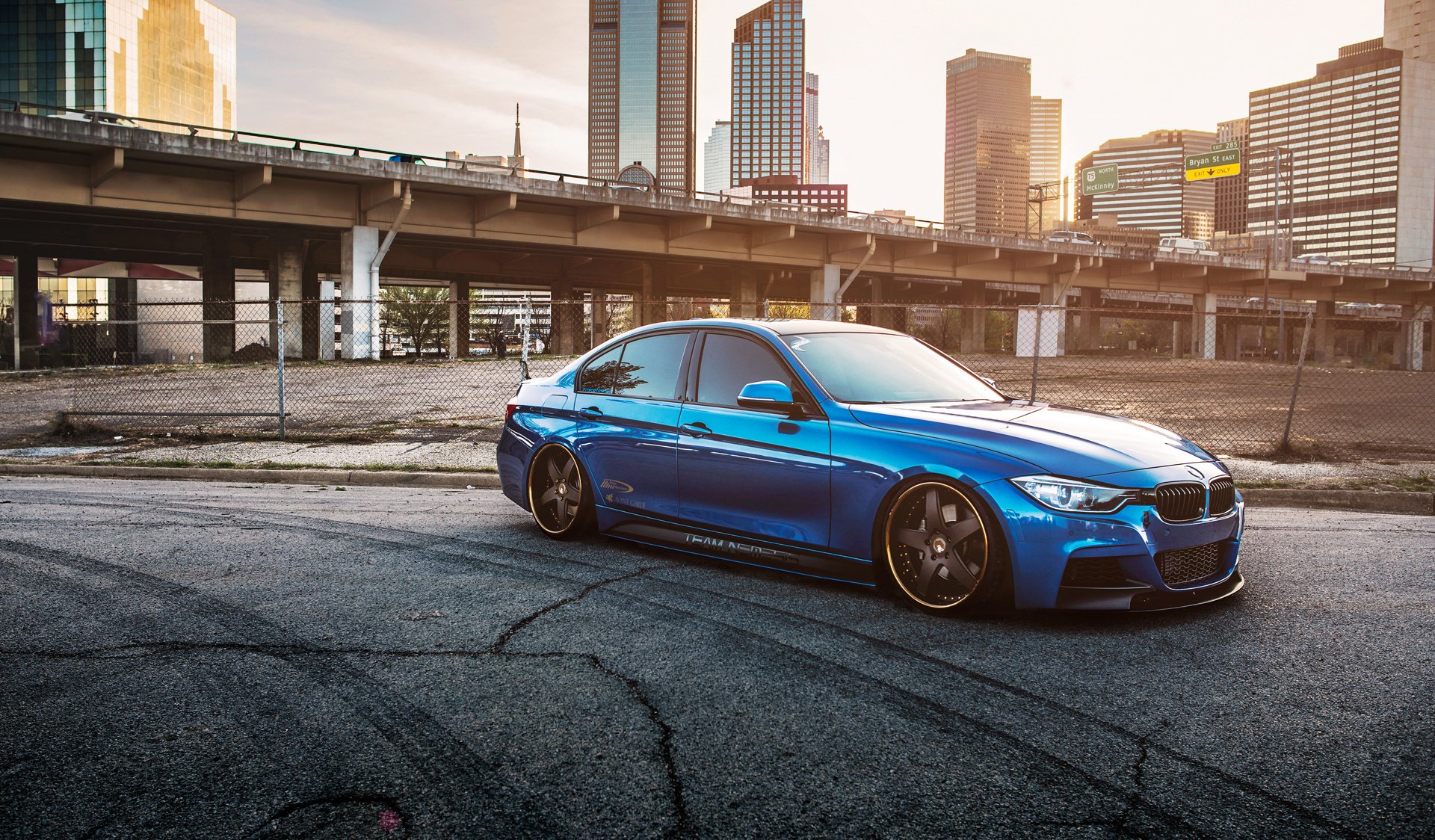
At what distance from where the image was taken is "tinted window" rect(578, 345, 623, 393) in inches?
254

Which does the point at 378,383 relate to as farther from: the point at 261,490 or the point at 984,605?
the point at 984,605

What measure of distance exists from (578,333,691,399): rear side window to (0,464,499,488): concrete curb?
366cm

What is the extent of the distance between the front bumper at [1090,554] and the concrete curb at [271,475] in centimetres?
650

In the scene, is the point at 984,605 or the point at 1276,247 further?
the point at 1276,247

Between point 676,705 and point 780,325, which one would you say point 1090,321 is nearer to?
point 780,325

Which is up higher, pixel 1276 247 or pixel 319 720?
pixel 1276 247

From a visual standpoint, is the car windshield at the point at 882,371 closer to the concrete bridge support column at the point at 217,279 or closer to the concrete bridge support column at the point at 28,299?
the concrete bridge support column at the point at 217,279

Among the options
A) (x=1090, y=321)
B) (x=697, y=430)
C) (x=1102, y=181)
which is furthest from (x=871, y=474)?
(x=1090, y=321)

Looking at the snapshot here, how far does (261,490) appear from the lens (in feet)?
30.6

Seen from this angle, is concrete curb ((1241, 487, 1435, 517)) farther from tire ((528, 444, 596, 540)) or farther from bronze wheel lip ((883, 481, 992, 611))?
tire ((528, 444, 596, 540))

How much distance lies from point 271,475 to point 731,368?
6.67m

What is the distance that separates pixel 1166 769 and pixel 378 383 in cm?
2089

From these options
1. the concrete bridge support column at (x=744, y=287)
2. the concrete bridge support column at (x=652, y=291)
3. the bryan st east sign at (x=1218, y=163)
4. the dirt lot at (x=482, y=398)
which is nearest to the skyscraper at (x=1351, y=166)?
the bryan st east sign at (x=1218, y=163)

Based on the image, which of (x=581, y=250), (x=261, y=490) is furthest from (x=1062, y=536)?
(x=581, y=250)
